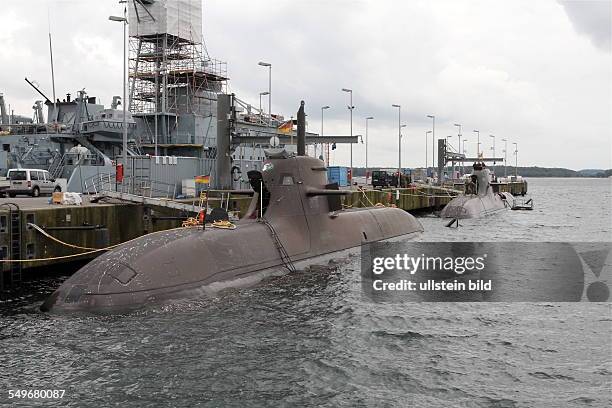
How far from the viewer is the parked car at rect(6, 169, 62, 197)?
1344 inches

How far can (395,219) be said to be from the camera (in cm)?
3150

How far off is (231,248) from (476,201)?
36.6 meters

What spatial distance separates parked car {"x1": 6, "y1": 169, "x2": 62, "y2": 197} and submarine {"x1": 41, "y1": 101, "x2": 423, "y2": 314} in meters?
18.7

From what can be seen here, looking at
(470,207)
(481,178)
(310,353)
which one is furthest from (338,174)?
(310,353)

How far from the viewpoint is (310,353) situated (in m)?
13.0

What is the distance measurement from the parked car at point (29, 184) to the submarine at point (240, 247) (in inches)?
738

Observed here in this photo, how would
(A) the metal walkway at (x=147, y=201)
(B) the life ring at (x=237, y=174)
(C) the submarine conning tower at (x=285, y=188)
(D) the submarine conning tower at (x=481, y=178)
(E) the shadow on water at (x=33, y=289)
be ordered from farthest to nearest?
(D) the submarine conning tower at (x=481, y=178)
(B) the life ring at (x=237, y=174)
(A) the metal walkway at (x=147, y=201)
(C) the submarine conning tower at (x=285, y=188)
(E) the shadow on water at (x=33, y=289)

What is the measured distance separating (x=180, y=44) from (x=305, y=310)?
154 ft

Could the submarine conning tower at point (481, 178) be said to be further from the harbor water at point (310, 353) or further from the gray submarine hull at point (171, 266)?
the harbor water at point (310, 353)

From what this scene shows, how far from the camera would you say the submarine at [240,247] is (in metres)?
15.2

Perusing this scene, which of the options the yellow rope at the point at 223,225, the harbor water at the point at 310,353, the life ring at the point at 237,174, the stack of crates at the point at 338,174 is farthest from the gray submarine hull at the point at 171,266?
the stack of crates at the point at 338,174

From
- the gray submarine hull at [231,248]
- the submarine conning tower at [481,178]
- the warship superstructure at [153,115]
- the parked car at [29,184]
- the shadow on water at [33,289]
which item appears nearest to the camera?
the gray submarine hull at [231,248]

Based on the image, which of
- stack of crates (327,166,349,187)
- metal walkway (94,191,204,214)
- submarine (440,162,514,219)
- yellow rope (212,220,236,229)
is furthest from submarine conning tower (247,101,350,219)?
stack of crates (327,166,349,187)

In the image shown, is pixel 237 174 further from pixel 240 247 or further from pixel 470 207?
pixel 240 247
